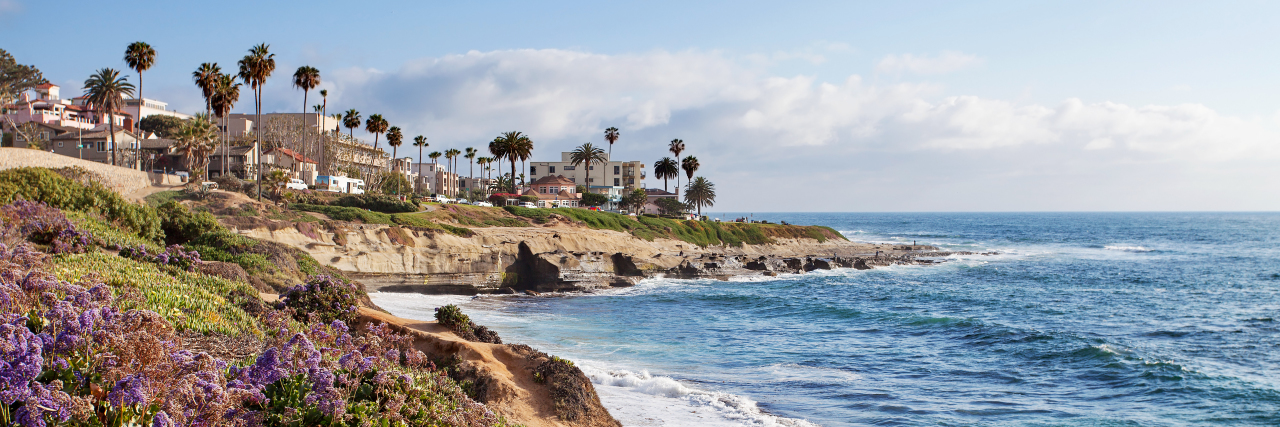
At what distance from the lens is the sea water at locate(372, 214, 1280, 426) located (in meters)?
18.6

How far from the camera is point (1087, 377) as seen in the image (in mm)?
23094

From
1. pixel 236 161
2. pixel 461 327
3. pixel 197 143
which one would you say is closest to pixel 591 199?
pixel 236 161

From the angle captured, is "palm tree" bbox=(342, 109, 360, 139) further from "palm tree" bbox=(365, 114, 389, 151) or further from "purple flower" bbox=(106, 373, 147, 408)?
"purple flower" bbox=(106, 373, 147, 408)

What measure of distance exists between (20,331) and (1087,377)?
86.2ft

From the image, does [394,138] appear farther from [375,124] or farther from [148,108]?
[148,108]

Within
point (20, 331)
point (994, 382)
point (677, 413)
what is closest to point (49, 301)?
point (20, 331)

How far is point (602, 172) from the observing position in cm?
13575

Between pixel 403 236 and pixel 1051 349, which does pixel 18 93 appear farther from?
pixel 1051 349

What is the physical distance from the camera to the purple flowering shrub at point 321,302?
16.6 m

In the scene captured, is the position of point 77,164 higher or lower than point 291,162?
lower

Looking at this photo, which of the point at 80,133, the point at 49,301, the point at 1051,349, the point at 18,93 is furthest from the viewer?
the point at 18,93

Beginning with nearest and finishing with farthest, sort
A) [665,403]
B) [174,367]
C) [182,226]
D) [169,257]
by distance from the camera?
[174,367] < [665,403] < [169,257] < [182,226]

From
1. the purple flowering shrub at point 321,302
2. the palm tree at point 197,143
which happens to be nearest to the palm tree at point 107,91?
the palm tree at point 197,143

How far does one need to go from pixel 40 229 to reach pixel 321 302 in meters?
10.4
